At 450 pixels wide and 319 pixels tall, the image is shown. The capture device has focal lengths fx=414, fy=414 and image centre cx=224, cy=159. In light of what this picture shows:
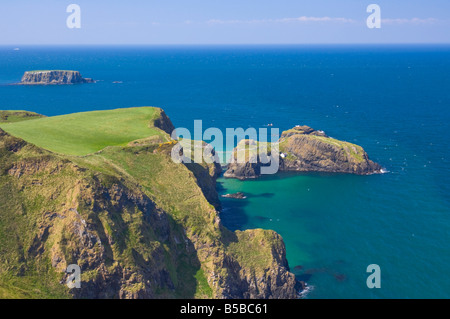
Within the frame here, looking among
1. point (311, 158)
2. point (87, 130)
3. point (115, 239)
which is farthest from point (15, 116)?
point (311, 158)

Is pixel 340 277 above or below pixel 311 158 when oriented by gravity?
below

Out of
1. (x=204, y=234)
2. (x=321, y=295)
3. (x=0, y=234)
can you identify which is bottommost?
(x=321, y=295)

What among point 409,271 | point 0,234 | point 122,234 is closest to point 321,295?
point 409,271

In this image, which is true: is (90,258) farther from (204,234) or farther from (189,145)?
(189,145)

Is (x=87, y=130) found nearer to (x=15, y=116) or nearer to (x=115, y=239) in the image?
(x=15, y=116)

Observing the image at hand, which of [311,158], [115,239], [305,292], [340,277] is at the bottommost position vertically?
[305,292]
